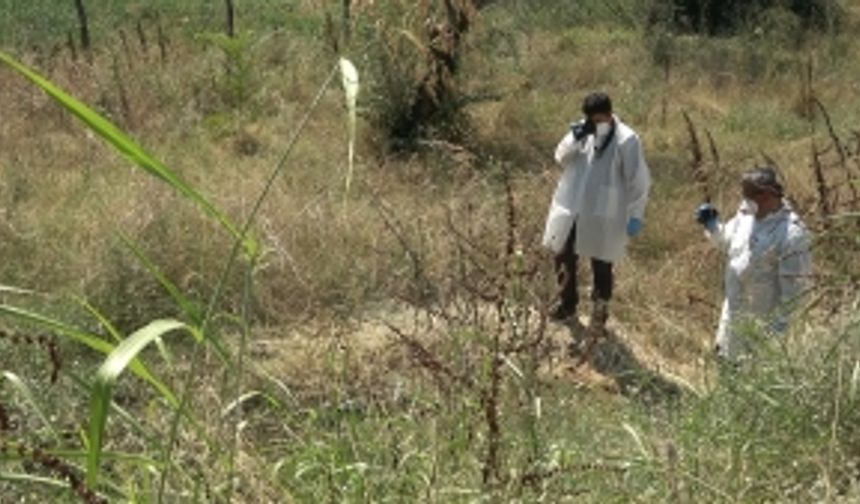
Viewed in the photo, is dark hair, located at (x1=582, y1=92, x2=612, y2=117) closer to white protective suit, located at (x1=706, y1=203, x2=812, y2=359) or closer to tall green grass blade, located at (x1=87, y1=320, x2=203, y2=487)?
white protective suit, located at (x1=706, y1=203, x2=812, y2=359)

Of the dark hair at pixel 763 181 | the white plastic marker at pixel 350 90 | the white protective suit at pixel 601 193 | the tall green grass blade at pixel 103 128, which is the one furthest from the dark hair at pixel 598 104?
the tall green grass blade at pixel 103 128

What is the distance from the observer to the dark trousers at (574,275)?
20.7 feet

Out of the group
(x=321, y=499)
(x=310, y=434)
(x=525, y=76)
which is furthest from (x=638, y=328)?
(x=525, y=76)

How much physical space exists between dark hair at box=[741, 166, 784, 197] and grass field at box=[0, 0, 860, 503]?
0.15 m

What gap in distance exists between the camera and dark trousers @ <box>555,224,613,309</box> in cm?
631

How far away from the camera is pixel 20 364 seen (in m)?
3.59

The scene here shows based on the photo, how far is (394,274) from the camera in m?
6.21

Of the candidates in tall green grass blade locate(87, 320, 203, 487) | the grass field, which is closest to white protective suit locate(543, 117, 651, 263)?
the grass field

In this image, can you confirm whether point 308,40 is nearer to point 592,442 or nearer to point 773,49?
point 773,49

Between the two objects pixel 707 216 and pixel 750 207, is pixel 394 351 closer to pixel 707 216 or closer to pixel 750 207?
pixel 707 216

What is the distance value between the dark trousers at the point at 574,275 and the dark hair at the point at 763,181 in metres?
1.79

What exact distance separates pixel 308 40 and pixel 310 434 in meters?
11.4

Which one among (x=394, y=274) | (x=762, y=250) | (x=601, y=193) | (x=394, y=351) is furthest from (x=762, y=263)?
(x=394, y=274)

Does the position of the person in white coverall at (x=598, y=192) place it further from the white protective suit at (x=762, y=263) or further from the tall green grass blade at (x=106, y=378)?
the tall green grass blade at (x=106, y=378)
